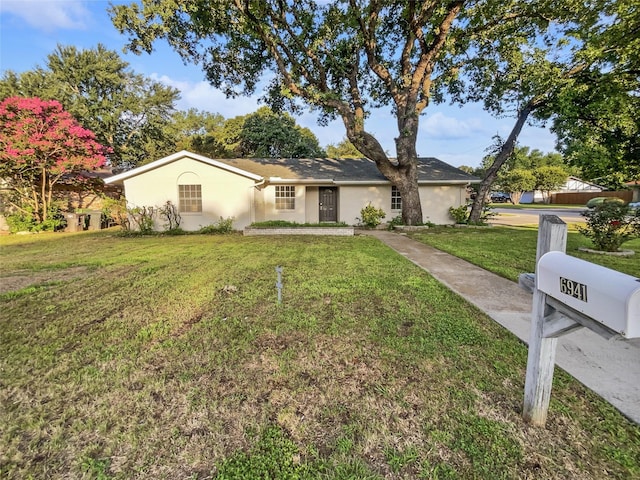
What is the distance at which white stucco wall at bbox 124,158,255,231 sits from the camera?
1273 cm

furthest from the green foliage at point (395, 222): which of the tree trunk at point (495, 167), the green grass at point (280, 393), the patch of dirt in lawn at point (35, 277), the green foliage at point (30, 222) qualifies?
the green foliage at point (30, 222)

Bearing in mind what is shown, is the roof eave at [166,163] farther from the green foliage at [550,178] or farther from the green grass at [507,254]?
the green foliage at [550,178]

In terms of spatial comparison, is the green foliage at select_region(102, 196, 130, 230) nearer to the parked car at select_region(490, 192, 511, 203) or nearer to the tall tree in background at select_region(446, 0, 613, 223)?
the tall tree in background at select_region(446, 0, 613, 223)

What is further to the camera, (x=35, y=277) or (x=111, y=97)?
(x=111, y=97)

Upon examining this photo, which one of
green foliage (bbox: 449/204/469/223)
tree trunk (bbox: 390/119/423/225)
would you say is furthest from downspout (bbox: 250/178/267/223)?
green foliage (bbox: 449/204/469/223)

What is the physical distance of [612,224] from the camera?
7.38m

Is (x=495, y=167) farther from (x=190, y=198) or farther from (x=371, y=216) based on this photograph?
(x=190, y=198)

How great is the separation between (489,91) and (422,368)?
53.6ft

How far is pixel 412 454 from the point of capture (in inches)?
68.2

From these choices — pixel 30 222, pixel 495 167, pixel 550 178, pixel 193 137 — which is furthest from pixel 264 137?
pixel 550 178

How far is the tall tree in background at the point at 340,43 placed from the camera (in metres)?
10.3

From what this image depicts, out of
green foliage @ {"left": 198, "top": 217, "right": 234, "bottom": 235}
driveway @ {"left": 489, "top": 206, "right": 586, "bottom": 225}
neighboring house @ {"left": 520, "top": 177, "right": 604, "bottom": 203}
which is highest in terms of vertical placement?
neighboring house @ {"left": 520, "top": 177, "right": 604, "bottom": 203}

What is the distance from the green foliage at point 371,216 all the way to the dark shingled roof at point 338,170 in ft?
5.05

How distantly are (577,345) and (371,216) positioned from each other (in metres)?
11.7
